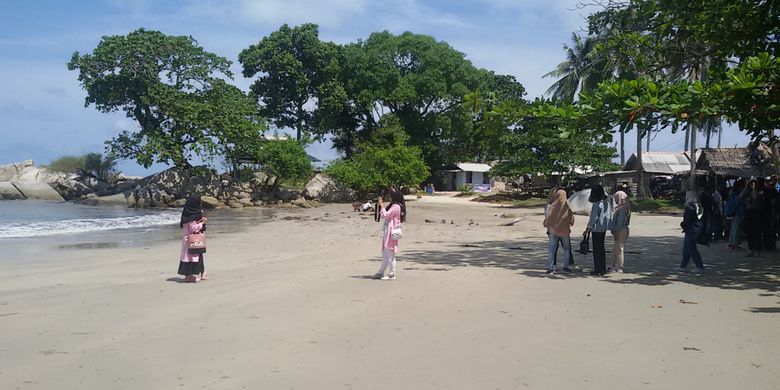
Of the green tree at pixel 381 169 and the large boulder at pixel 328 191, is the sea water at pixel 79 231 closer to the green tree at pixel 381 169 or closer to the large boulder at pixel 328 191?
the green tree at pixel 381 169

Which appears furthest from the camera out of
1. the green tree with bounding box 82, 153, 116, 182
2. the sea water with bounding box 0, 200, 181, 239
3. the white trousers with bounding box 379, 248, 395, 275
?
the green tree with bounding box 82, 153, 116, 182

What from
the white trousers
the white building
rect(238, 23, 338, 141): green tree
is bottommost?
the white trousers

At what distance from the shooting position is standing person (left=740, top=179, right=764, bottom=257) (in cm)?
1209

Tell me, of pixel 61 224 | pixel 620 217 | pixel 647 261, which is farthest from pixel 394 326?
pixel 61 224

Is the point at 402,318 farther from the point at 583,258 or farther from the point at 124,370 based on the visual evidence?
the point at 583,258

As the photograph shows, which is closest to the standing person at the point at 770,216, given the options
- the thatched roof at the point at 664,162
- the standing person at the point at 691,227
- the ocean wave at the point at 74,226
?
the standing person at the point at 691,227

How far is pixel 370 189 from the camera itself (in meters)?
41.7

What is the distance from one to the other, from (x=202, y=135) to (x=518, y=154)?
20333 millimetres

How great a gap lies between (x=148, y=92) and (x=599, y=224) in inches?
1369

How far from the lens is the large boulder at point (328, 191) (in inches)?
1655

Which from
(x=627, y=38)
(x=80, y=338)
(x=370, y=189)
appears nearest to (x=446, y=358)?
(x=80, y=338)

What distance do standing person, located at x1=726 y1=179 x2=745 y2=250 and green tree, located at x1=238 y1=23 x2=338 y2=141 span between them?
37.7 meters

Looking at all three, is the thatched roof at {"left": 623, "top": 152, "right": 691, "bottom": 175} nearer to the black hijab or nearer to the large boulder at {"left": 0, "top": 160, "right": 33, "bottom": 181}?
the black hijab

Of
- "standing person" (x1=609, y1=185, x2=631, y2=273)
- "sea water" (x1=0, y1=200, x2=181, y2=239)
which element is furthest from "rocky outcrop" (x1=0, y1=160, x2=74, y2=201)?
"standing person" (x1=609, y1=185, x2=631, y2=273)
